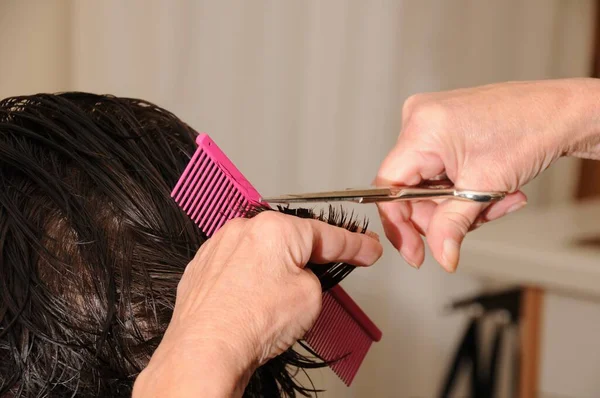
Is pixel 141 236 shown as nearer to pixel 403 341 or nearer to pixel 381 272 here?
pixel 381 272

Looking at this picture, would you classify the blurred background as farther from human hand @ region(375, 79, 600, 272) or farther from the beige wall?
human hand @ region(375, 79, 600, 272)

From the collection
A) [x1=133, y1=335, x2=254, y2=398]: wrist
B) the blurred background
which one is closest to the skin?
[x1=133, y1=335, x2=254, y2=398]: wrist

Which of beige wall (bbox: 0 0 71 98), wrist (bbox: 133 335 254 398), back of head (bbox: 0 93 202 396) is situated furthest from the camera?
beige wall (bbox: 0 0 71 98)

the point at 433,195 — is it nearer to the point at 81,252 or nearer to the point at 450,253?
the point at 450,253

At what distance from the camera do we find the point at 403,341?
190 centimetres

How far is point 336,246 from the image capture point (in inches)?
25.0

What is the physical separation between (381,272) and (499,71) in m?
0.89

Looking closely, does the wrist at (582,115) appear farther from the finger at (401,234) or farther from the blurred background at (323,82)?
the blurred background at (323,82)

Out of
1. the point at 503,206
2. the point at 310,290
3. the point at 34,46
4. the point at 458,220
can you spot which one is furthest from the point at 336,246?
the point at 34,46

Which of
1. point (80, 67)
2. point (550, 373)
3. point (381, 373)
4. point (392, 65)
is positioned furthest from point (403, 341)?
point (80, 67)

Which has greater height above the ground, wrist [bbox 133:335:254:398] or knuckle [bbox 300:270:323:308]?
knuckle [bbox 300:270:323:308]

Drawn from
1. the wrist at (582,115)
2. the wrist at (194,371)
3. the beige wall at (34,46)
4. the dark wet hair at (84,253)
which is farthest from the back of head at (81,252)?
the beige wall at (34,46)

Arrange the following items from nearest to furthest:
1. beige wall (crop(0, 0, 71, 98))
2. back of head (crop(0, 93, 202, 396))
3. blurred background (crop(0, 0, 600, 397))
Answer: back of head (crop(0, 93, 202, 396))
beige wall (crop(0, 0, 71, 98))
blurred background (crop(0, 0, 600, 397))

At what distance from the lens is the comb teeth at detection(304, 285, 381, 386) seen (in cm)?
78
